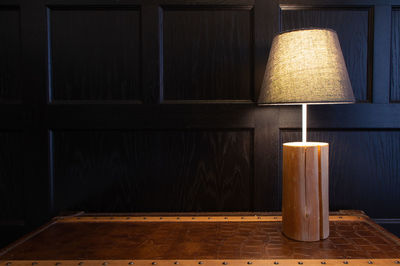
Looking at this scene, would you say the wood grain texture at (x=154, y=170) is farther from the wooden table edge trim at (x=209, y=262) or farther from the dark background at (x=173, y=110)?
the wooden table edge trim at (x=209, y=262)

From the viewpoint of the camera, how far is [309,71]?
3.09 ft

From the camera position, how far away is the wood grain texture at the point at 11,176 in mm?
1411

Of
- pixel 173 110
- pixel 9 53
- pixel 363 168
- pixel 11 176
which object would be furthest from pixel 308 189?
pixel 9 53

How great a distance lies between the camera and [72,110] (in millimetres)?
1390

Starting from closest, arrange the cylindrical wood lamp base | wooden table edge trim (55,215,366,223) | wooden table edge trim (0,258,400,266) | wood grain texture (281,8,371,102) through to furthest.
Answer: wooden table edge trim (0,258,400,266) → the cylindrical wood lamp base → wooden table edge trim (55,215,366,223) → wood grain texture (281,8,371,102)

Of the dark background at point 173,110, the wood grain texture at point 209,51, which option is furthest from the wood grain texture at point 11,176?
the wood grain texture at point 209,51

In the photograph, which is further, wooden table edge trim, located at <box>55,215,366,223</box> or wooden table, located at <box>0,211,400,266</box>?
wooden table edge trim, located at <box>55,215,366,223</box>

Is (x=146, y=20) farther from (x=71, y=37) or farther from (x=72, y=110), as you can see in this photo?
(x=72, y=110)

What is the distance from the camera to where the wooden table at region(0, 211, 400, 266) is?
35.6 inches

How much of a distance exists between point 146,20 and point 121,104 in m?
0.41

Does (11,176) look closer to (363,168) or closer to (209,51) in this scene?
(209,51)

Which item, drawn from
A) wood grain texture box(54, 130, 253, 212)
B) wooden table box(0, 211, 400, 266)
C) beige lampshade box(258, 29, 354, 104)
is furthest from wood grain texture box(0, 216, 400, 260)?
beige lampshade box(258, 29, 354, 104)

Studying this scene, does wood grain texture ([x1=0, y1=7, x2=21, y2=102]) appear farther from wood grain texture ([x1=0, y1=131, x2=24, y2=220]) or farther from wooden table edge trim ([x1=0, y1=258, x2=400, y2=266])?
wooden table edge trim ([x1=0, y1=258, x2=400, y2=266])

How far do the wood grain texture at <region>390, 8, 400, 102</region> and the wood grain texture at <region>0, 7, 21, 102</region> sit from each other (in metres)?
1.77
